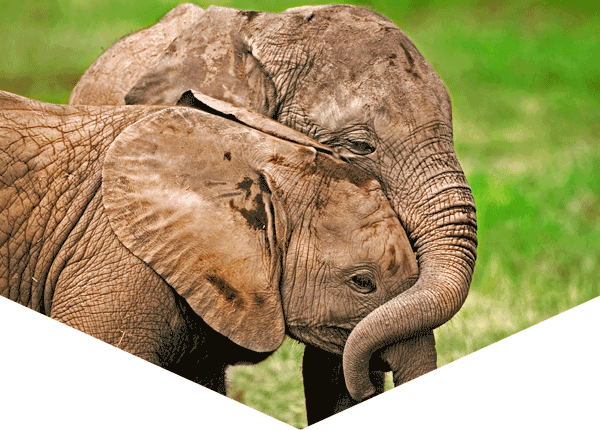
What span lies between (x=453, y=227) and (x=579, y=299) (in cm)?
90

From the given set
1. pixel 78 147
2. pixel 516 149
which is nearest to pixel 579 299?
pixel 516 149

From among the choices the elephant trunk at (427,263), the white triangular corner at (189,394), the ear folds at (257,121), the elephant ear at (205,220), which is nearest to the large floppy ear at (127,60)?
the ear folds at (257,121)

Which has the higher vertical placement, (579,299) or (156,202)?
(156,202)

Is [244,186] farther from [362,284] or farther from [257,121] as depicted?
[362,284]

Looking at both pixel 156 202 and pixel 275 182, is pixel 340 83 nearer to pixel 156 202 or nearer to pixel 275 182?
pixel 275 182

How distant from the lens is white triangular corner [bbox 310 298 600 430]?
2.56 m

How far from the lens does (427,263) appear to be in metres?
2.59

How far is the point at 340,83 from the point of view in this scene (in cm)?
283

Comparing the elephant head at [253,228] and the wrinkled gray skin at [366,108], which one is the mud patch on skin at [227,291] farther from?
the wrinkled gray skin at [366,108]

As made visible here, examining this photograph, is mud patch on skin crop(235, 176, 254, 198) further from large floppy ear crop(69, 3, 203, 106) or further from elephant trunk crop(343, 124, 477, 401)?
large floppy ear crop(69, 3, 203, 106)

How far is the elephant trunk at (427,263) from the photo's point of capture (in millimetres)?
2475

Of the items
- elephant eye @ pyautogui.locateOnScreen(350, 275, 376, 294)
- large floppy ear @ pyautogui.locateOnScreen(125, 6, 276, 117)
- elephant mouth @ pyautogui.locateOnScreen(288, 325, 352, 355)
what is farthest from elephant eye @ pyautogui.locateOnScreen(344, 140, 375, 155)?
elephant mouth @ pyautogui.locateOnScreen(288, 325, 352, 355)

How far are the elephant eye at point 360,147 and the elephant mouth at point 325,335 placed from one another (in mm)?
580

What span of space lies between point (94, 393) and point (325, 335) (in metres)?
0.73
